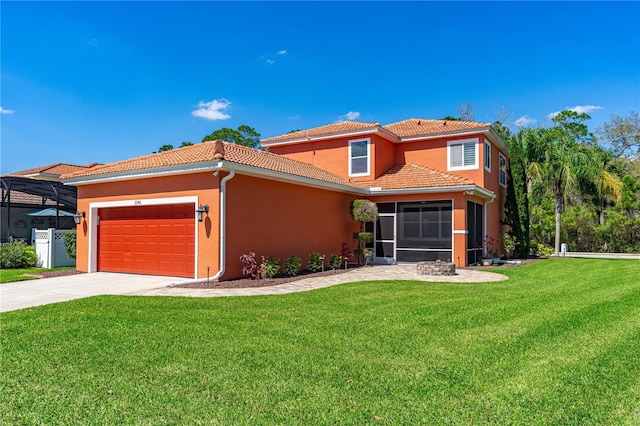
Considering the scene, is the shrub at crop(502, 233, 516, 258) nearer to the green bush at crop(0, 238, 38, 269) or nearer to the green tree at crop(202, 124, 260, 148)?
the green bush at crop(0, 238, 38, 269)

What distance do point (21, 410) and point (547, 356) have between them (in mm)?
5561

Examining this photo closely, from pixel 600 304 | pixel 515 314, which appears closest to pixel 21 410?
pixel 515 314

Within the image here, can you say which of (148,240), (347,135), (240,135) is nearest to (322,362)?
(148,240)

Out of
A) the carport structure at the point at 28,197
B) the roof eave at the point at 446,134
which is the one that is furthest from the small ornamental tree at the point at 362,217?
the carport structure at the point at 28,197

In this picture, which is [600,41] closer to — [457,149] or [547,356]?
[457,149]

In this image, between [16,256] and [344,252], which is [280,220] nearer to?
[344,252]

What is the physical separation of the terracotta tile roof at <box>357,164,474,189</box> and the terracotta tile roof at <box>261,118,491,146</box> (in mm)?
1690

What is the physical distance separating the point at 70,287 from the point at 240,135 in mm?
34731

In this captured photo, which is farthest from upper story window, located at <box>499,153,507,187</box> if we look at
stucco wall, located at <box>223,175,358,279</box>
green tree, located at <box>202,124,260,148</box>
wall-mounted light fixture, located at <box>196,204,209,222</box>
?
green tree, located at <box>202,124,260,148</box>

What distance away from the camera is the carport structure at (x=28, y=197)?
66.0ft

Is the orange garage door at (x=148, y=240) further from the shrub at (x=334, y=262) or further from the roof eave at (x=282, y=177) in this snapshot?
the shrub at (x=334, y=262)

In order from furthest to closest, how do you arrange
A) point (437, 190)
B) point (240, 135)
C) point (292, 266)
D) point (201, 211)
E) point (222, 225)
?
1. point (240, 135)
2. point (437, 190)
3. point (292, 266)
4. point (201, 211)
5. point (222, 225)

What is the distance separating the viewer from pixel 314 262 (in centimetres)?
1416

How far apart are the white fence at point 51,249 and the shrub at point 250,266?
8965mm
